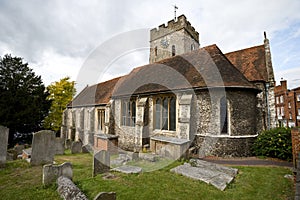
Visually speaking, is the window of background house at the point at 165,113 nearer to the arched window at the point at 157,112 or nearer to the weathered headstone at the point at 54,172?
the arched window at the point at 157,112

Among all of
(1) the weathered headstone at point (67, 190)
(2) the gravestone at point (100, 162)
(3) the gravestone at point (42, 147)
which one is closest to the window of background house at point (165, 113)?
(2) the gravestone at point (100, 162)

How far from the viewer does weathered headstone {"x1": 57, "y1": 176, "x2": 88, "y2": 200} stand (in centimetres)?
427

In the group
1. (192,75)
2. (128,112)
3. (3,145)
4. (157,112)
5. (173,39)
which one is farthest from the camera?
(173,39)

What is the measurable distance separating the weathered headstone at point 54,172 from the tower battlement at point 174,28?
20054mm

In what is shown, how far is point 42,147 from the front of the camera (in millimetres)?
8234

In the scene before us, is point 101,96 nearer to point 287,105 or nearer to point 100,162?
point 100,162

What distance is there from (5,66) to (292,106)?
45.4 meters

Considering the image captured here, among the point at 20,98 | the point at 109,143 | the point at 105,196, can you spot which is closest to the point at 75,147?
the point at 109,143

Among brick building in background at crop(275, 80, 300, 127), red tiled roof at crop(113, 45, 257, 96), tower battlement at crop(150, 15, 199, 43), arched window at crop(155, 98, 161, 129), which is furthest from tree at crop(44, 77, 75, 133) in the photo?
brick building in background at crop(275, 80, 300, 127)

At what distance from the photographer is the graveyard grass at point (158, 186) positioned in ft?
16.1

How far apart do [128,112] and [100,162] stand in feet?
25.6

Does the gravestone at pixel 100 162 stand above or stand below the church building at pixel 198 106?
below

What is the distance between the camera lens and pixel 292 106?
29109mm

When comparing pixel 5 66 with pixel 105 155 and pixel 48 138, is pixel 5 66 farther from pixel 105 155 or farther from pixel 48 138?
pixel 105 155
